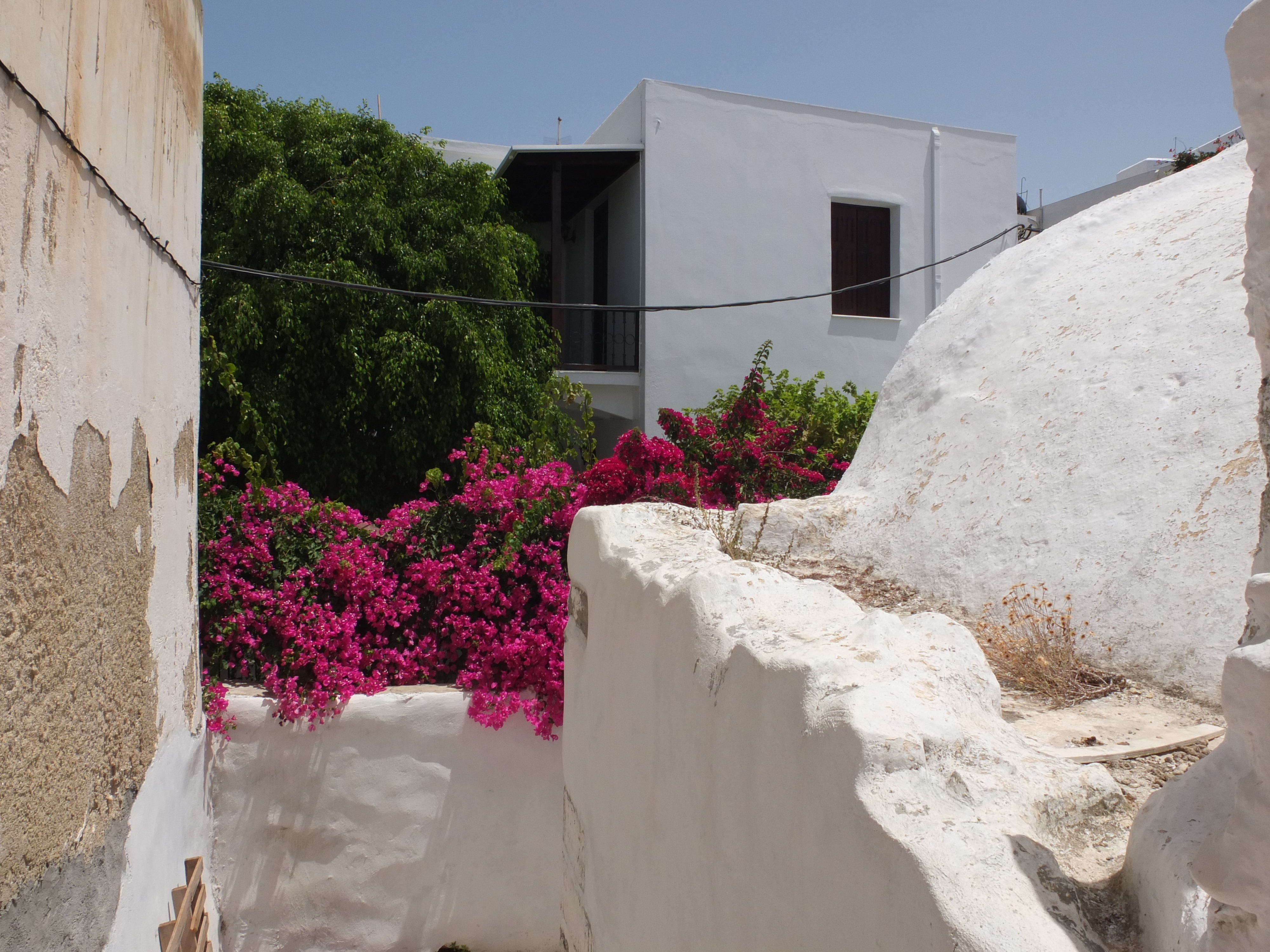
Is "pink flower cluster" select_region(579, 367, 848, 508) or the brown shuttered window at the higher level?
the brown shuttered window

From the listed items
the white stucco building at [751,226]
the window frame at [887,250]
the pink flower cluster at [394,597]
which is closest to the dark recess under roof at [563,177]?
the white stucco building at [751,226]

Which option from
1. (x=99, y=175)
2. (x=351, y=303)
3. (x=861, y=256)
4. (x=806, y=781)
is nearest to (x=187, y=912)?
(x=99, y=175)

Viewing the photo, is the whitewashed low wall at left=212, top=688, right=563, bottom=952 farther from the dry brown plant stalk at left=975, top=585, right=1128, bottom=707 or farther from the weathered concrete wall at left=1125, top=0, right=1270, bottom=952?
the weathered concrete wall at left=1125, top=0, right=1270, bottom=952

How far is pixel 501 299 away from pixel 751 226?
10.1 feet

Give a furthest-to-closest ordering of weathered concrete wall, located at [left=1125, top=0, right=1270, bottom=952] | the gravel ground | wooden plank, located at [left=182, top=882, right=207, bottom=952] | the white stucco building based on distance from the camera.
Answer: the white stucco building
wooden plank, located at [left=182, top=882, right=207, bottom=952]
the gravel ground
weathered concrete wall, located at [left=1125, top=0, right=1270, bottom=952]

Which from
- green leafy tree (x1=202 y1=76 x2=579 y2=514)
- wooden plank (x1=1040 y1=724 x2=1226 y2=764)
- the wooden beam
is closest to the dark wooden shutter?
the wooden beam

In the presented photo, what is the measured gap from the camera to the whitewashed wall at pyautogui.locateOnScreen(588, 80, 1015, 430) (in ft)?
33.5

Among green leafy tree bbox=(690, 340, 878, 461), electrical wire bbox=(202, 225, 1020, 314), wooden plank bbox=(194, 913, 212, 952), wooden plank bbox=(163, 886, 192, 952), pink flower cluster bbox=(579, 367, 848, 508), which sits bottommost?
wooden plank bbox=(194, 913, 212, 952)

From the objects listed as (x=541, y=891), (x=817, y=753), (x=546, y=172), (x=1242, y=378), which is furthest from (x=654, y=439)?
(x=546, y=172)

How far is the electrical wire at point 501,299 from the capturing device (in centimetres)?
641

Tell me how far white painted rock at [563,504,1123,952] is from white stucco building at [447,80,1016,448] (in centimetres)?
753

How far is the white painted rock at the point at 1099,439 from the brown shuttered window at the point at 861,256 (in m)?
7.50

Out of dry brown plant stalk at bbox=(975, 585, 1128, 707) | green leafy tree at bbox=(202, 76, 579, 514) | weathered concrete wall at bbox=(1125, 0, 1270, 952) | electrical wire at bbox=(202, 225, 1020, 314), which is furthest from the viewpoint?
green leafy tree at bbox=(202, 76, 579, 514)

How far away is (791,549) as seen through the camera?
11.5ft
